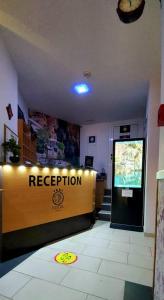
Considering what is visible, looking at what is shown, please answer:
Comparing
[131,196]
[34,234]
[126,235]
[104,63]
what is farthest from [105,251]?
[104,63]

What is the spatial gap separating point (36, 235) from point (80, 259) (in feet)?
2.73

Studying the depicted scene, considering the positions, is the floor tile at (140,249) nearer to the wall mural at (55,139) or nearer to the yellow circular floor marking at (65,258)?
the yellow circular floor marking at (65,258)

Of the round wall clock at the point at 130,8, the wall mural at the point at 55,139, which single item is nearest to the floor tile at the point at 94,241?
the wall mural at the point at 55,139

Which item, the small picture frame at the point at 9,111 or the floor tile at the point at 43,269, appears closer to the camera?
the floor tile at the point at 43,269

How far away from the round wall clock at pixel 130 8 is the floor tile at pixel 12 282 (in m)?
2.97

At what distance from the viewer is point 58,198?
10.6 ft

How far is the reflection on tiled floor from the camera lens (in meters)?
1.81

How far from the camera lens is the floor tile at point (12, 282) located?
1809mm

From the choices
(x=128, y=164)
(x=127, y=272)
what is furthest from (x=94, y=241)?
(x=128, y=164)

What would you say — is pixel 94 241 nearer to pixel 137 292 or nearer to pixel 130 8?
pixel 137 292

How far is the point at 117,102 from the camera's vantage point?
16.0ft

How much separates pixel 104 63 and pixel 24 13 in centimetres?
152

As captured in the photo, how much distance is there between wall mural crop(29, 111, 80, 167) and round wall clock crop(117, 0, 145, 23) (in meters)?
3.94

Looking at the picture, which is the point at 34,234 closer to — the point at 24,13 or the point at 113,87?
the point at 24,13
